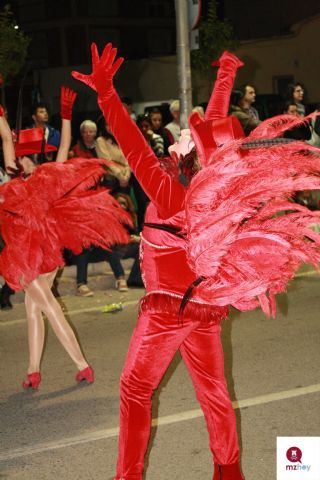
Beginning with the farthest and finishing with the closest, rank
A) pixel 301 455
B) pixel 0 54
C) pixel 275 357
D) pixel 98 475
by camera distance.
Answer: pixel 0 54
pixel 275 357
pixel 98 475
pixel 301 455

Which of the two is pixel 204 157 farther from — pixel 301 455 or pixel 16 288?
pixel 16 288

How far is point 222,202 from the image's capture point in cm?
314

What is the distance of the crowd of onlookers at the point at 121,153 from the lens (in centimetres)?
864

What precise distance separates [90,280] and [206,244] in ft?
19.7

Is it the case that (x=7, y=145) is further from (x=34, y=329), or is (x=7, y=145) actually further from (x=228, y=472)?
(x=228, y=472)

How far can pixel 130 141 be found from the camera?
3180 millimetres

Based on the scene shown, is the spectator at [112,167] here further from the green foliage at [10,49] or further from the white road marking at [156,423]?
the green foliage at [10,49]

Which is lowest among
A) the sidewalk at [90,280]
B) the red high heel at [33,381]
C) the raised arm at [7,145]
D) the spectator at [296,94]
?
the sidewalk at [90,280]

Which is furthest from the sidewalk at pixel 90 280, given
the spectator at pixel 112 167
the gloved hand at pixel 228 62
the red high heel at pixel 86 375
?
the gloved hand at pixel 228 62

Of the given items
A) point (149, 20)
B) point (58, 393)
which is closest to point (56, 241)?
point (58, 393)

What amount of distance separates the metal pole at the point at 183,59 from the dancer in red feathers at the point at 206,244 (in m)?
7.08

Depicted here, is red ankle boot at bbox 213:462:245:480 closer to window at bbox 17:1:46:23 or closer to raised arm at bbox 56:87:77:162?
raised arm at bbox 56:87:77:162

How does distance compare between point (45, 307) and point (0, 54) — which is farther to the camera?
point (0, 54)

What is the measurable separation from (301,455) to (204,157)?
1.34 m
